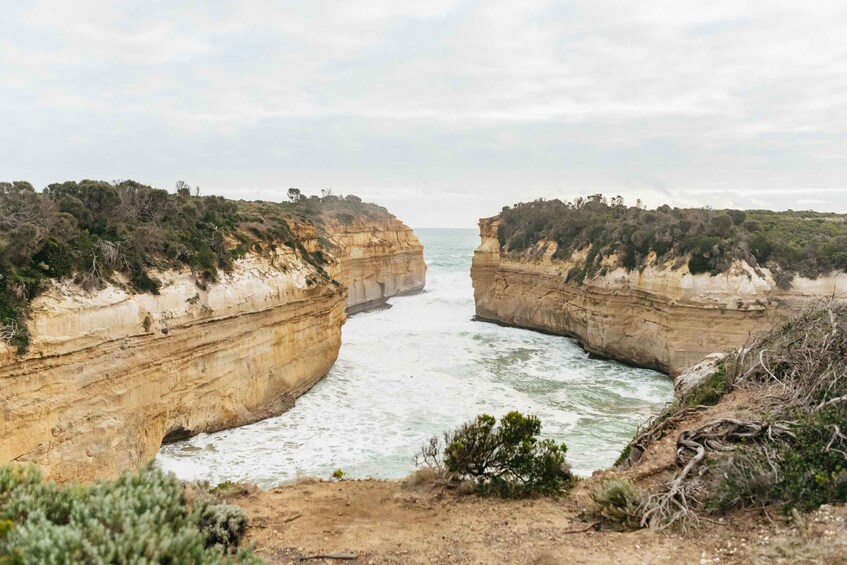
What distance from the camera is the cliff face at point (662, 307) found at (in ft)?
64.2

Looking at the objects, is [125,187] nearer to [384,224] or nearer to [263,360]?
[263,360]

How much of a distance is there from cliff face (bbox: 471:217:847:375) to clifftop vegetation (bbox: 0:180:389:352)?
14644 mm

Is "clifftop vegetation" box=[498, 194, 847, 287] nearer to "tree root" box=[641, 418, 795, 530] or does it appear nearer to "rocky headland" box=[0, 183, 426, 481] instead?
"rocky headland" box=[0, 183, 426, 481]

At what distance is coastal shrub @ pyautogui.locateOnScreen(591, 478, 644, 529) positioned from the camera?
5.91m

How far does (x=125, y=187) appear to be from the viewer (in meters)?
15.3

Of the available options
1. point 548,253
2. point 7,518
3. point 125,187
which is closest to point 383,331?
point 548,253

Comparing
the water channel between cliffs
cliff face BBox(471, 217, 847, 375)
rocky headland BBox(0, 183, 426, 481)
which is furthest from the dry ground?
cliff face BBox(471, 217, 847, 375)

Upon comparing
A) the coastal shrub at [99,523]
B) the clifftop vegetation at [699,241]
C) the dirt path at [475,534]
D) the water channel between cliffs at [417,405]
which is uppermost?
the clifftop vegetation at [699,241]

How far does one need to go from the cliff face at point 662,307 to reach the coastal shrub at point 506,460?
9345 millimetres

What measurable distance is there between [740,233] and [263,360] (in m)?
19.0

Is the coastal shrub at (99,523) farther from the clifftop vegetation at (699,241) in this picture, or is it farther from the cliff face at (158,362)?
the clifftop vegetation at (699,241)

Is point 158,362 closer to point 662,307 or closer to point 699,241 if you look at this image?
point 662,307

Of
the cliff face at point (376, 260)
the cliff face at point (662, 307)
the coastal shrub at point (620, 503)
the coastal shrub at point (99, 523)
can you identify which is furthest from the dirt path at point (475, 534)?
the cliff face at point (376, 260)

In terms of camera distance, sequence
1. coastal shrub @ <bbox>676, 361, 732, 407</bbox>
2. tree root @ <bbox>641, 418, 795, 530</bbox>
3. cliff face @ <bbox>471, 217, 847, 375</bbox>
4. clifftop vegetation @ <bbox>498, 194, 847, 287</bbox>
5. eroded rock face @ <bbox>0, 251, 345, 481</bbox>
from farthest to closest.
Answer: clifftop vegetation @ <bbox>498, 194, 847, 287</bbox> → cliff face @ <bbox>471, 217, 847, 375</bbox> → eroded rock face @ <bbox>0, 251, 345, 481</bbox> → coastal shrub @ <bbox>676, 361, 732, 407</bbox> → tree root @ <bbox>641, 418, 795, 530</bbox>
